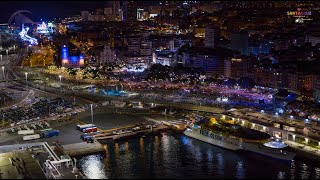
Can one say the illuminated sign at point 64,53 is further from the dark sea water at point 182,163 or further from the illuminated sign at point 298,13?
the illuminated sign at point 298,13

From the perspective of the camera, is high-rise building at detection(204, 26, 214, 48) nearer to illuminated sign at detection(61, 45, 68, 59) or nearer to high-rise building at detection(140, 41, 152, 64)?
high-rise building at detection(140, 41, 152, 64)

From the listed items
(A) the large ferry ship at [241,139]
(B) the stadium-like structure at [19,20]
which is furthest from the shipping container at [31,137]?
(B) the stadium-like structure at [19,20]

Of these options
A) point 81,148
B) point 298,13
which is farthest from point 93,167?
point 298,13

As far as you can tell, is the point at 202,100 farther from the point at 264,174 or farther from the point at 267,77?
the point at 264,174

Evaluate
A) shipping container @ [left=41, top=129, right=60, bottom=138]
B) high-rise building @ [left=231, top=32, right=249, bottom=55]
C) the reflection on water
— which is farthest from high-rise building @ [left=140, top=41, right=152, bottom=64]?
the reflection on water

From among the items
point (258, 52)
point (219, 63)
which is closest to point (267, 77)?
point (219, 63)

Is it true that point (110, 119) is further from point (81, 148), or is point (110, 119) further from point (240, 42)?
point (240, 42)
